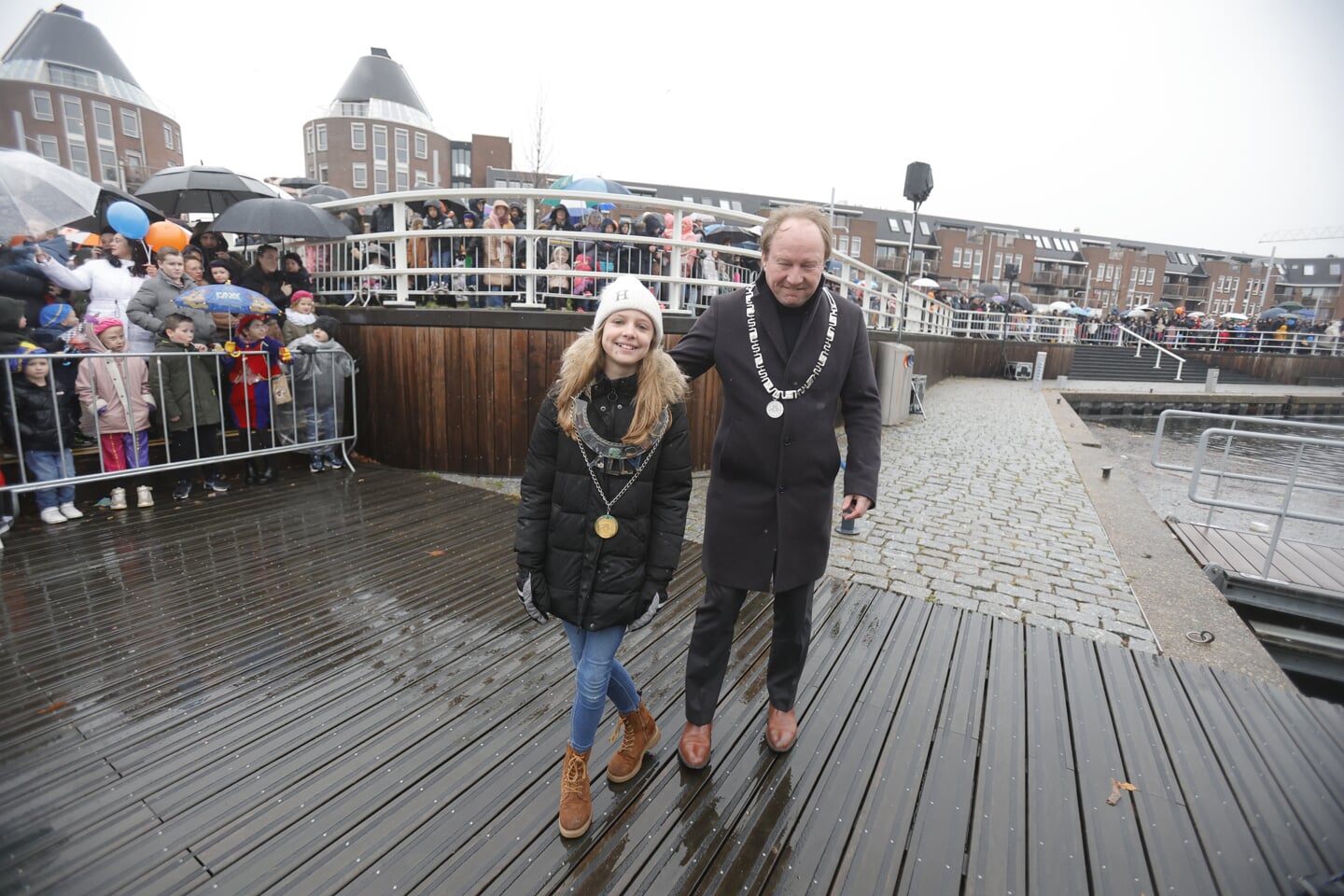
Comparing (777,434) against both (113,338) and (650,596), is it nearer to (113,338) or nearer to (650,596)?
(650,596)

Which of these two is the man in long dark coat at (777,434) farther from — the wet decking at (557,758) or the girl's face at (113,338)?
the girl's face at (113,338)

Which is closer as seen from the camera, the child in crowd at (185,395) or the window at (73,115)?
the child in crowd at (185,395)

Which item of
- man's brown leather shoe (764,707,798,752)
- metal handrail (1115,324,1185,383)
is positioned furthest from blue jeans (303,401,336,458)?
metal handrail (1115,324,1185,383)

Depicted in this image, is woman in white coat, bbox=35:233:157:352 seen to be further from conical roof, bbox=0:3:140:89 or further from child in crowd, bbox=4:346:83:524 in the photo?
conical roof, bbox=0:3:140:89

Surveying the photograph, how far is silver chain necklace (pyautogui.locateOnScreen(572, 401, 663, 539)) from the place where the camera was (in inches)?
79.0

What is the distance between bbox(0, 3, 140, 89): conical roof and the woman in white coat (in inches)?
1855

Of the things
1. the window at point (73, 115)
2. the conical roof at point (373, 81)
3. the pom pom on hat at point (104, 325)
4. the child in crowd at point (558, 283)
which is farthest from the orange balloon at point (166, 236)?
the conical roof at point (373, 81)

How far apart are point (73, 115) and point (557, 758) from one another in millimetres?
58873

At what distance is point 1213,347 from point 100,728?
131 feet

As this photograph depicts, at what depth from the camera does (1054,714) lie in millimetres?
2807

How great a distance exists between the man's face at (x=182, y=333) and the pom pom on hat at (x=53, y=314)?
62 centimetres

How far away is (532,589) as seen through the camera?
2049 millimetres

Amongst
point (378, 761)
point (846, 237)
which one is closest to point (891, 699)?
point (378, 761)

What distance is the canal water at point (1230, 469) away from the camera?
871 cm
